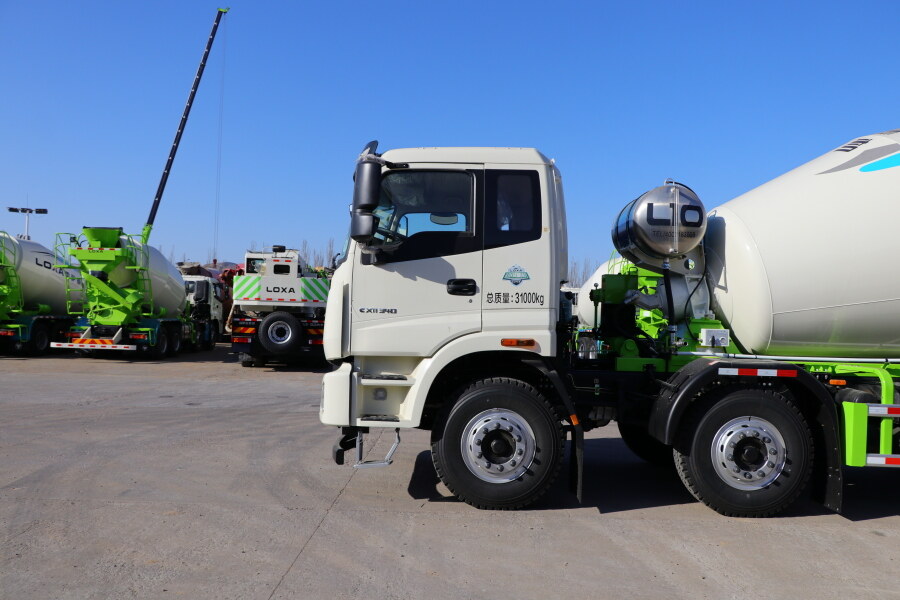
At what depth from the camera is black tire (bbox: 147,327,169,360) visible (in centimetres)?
1973

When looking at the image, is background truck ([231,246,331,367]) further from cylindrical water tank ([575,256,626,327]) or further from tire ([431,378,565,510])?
tire ([431,378,565,510])

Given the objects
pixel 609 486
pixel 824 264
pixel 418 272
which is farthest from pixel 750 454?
pixel 418 272

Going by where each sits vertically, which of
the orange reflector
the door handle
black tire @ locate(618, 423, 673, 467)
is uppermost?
the door handle

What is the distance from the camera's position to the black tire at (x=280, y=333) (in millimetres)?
16766

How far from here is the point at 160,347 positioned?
20109mm

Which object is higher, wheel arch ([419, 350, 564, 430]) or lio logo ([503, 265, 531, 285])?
lio logo ([503, 265, 531, 285])

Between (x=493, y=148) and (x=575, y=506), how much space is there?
120 inches

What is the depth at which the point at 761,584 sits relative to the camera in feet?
13.9

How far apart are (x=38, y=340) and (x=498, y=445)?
63.6 feet

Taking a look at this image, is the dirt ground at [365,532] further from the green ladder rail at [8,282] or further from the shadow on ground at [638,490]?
the green ladder rail at [8,282]

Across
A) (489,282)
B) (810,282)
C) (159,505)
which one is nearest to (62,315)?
(159,505)

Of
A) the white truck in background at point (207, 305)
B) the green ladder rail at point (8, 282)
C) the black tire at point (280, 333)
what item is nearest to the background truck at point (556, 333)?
the black tire at point (280, 333)

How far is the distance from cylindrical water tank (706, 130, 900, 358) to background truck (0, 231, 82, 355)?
1836 cm

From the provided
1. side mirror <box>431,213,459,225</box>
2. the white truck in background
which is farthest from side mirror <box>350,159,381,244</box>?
the white truck in background
